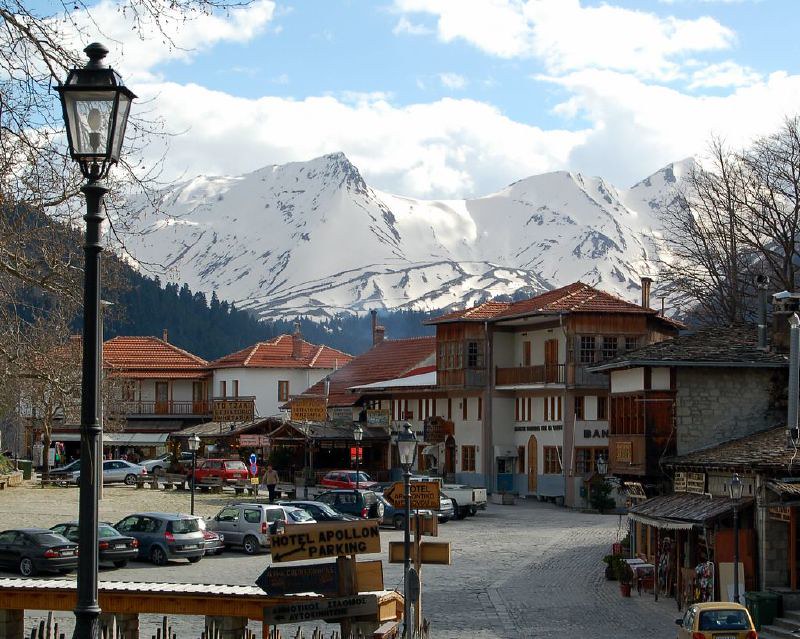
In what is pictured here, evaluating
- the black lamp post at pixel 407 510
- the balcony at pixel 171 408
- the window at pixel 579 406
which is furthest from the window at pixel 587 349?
the balcony at pixel 171 408

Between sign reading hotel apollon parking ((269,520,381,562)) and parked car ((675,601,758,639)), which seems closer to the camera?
sign reading hotel apollon parking ((269,520,381,562))

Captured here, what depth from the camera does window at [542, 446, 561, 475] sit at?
58109 mm

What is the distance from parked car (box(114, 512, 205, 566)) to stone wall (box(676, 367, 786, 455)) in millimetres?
13075

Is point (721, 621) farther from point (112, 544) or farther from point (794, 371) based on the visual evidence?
point (112, 544)

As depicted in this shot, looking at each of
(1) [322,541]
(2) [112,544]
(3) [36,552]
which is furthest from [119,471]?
(1) [322,541]

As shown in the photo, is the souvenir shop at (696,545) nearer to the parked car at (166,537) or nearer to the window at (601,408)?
the parked car at (166,537)

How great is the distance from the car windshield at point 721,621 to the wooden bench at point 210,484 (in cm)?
3842

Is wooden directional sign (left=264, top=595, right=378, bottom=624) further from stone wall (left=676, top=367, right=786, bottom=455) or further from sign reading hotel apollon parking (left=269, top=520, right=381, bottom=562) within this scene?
stone wall (left=676, top=367, right=786, bottom=455)

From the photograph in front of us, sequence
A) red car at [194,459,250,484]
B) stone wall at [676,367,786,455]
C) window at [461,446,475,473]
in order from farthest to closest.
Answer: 1. window at [461,446,475,473]
2. red car at [194,459,250,484]
3. stone wall at [676,367,786,455]

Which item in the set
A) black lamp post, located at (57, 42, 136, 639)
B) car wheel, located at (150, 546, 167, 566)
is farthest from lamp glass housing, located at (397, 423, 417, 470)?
black lamp post, located at (57, 42, 136, 639)

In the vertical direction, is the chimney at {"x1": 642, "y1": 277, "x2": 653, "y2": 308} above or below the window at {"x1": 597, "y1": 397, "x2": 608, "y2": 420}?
above

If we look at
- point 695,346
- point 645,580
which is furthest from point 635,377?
point 645,580

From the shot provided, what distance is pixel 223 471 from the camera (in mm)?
58062

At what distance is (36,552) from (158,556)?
430 cm
